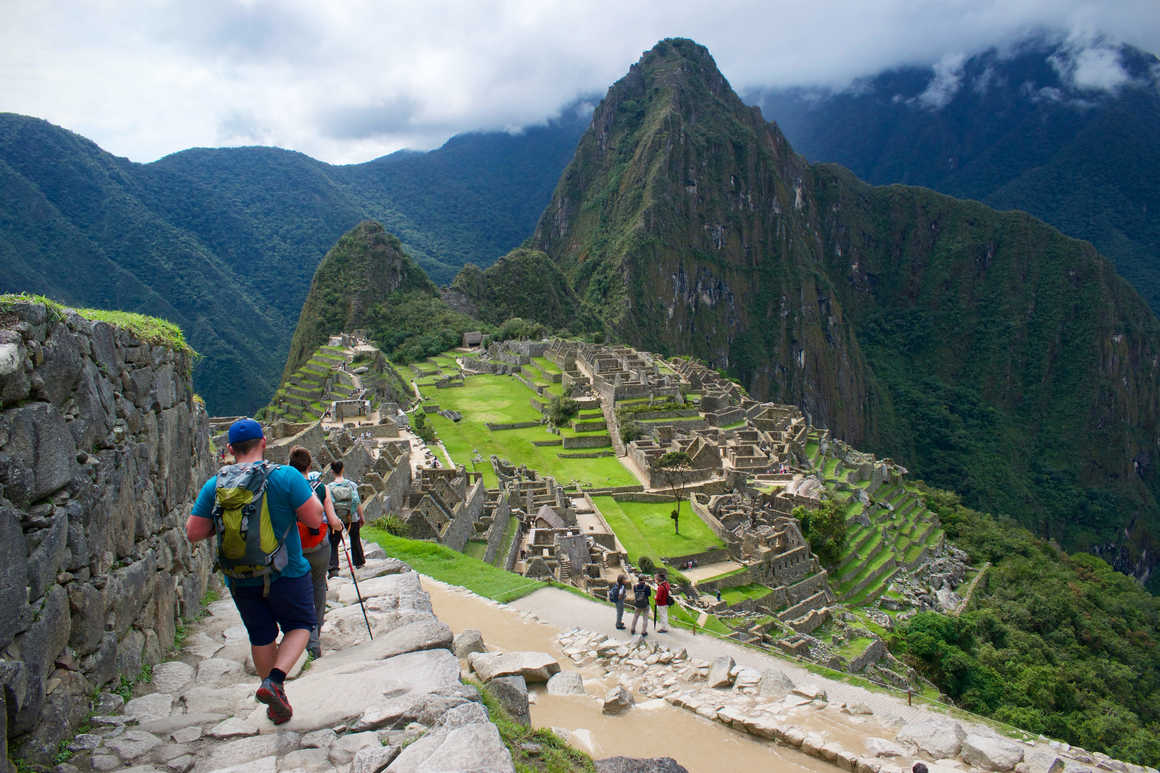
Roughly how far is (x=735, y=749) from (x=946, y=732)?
2152 mm

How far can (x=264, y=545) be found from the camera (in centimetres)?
403

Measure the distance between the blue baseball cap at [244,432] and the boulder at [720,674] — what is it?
5584mm

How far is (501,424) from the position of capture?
38531 millimetres

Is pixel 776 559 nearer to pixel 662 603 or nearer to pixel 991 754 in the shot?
pixel 662 603

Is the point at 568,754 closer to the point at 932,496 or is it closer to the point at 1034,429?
the point at 932,496

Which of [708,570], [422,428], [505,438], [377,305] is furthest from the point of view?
[377,305]

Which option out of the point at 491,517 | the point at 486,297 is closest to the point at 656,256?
the point at 486,297

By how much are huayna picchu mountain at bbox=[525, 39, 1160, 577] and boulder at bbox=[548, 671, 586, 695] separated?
316ft

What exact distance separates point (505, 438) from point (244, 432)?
31942mm

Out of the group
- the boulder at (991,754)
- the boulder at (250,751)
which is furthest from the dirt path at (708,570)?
the boulder at (250,751)

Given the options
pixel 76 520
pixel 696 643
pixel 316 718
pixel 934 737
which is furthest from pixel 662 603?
pixel 76 520

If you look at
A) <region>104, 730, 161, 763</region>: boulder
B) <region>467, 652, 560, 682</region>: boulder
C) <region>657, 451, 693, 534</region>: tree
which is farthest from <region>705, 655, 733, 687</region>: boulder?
<region>657, 451, 693, 534</region>: tree

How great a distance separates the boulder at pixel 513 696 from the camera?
5191mm

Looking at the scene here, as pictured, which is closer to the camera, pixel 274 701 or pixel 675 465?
pixel 274 701
